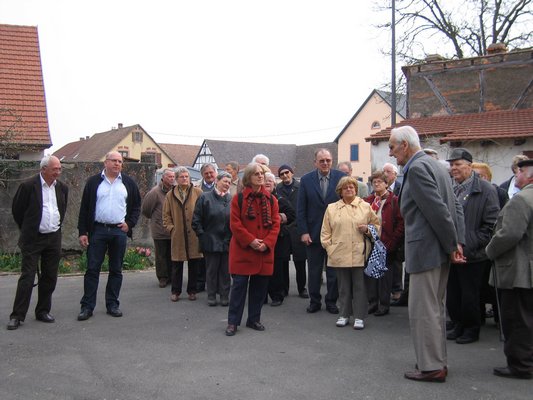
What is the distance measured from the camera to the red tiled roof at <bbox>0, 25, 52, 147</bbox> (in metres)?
14.8

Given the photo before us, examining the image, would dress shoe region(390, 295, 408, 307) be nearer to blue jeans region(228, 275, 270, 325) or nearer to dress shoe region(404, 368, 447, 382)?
blue jeans region(228, 275, 270, 325)

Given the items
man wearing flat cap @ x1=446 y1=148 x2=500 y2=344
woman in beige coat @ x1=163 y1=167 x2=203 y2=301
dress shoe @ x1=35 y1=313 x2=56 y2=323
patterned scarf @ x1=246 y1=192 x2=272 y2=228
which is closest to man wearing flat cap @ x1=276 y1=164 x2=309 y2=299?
woman in beige coat @ x1=163 y1=167 x2=203 y2=301

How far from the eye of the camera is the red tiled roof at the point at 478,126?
18.9 meters

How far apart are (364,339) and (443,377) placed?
1504 millimetres

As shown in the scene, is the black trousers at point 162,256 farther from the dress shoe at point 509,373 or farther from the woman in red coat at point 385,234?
the dress shoe at point 509,373

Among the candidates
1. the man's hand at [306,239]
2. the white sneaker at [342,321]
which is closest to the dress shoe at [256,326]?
the white sneaker at [342,321]

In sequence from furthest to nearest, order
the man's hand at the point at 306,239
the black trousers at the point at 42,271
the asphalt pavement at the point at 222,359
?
1. the man's hand at the point at 306,239
2. the black trousers at the point at 42,271
3. the asphalt pavement at the point at 222,359

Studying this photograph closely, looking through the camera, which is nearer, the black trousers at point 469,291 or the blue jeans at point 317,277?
the black trousers at point 469,291

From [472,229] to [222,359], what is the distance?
2941 millimetres

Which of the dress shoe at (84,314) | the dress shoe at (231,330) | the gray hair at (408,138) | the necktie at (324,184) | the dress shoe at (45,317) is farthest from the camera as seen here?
the necktie at (324,184)

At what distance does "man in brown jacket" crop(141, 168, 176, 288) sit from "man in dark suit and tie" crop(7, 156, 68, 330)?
251cm

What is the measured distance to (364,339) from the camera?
6191 mm

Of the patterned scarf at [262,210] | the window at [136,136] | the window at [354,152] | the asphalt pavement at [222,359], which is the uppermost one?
the window at [136,136]

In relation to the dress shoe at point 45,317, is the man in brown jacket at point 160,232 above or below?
above
